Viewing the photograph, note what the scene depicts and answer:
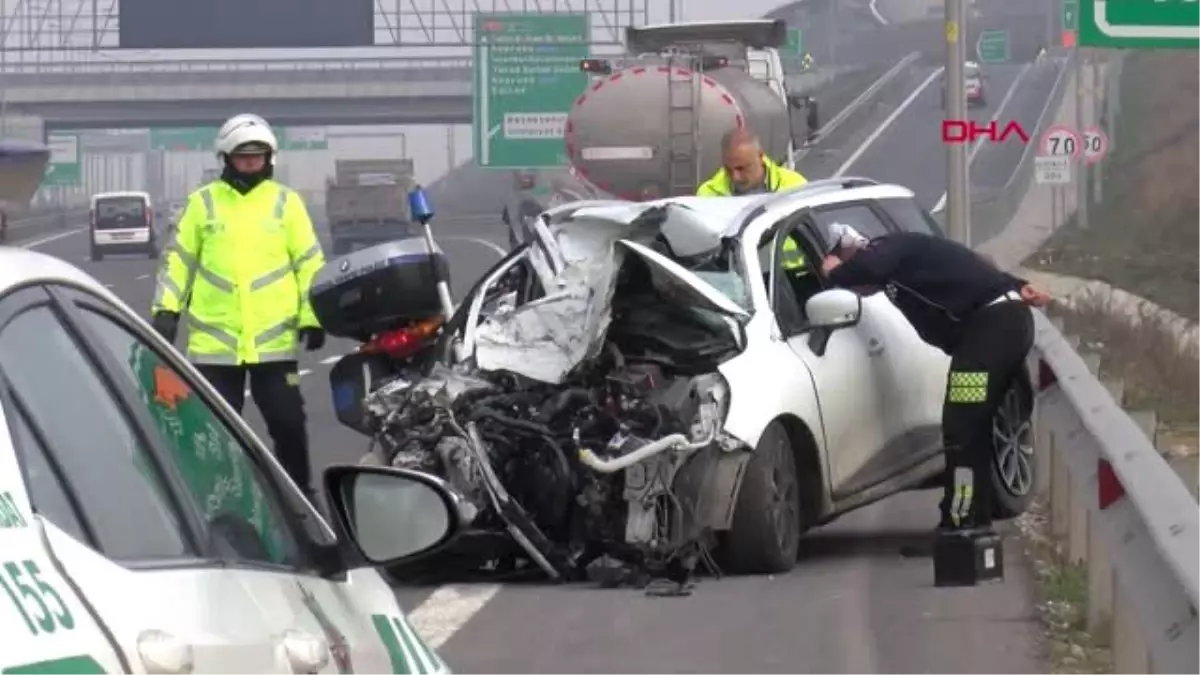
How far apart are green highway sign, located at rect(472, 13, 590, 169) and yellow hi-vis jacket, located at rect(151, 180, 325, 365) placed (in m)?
49.6

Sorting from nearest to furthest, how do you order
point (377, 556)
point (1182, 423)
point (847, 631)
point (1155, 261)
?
point (377, 556)
point (847, 631)
point (1182, 423)
point (1155, 261)

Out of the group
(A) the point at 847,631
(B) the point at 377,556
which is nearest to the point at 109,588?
(B) the point at 377,556

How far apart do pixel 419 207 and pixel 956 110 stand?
14.5 metres

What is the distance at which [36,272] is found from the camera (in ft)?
11.3

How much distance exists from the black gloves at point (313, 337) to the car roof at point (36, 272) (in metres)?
7.48

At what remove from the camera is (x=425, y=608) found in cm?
1098

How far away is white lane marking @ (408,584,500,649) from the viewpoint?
33.9 feet

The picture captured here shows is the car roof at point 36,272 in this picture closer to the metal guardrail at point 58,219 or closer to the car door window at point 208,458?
the car door window at point 208,458

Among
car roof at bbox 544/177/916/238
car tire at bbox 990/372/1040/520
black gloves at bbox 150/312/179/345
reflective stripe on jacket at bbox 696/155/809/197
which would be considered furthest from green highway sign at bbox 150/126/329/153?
black gloves at bbox 150/312/179/345

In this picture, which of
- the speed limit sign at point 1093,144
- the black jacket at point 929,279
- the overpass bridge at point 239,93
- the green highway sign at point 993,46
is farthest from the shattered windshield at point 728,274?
the green highway sign at point 993,46

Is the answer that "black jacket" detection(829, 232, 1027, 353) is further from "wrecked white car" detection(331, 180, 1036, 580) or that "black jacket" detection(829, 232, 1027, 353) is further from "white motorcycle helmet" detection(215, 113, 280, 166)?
"white motorcycle helmet" detection(215, 113, 280, 166)

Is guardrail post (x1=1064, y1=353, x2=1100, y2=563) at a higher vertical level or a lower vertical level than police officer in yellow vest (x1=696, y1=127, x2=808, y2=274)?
lower

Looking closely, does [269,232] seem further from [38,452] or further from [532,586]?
[38,452]

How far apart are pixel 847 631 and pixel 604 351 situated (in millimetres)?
1865
